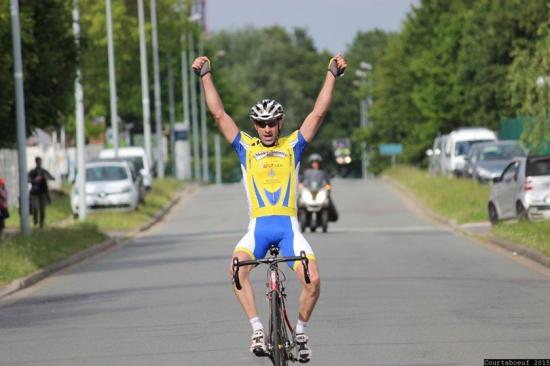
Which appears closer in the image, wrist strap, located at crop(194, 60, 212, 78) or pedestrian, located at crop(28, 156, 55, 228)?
wrist strap, located at crop(194, 60, 212, 78)

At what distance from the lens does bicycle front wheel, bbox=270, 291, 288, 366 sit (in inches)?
416

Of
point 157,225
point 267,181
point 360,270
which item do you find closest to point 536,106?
point 360,270

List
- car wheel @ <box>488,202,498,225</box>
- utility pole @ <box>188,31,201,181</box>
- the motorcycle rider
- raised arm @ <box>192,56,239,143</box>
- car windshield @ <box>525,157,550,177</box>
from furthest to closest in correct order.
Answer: utility pole @ <box>188,31,201,181</box>, the motorcycle rider, car wheel @ <box>488,202,498,225</box>, car windshield @ <box>525,157,550,177</box>, raised arm @ <box>192,56,239,143</box>

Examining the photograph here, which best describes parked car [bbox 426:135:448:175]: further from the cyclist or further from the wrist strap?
the cyclist

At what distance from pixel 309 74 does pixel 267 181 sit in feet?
502

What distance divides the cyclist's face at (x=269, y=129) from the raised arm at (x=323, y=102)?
304 millimetres

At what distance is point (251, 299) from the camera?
36.8 feet

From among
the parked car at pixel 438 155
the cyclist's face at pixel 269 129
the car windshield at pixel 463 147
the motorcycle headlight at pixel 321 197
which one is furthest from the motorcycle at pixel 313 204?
the parked car at pixel 438 155

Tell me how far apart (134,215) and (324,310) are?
30322 mm

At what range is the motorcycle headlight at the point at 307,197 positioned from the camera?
3653 cm

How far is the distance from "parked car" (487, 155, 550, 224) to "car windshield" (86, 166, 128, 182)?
58.8ft

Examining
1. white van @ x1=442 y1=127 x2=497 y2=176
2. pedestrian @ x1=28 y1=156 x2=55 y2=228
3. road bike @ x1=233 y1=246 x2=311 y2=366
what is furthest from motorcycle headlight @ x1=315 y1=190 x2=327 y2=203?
road bike @ x1=233 y1=246 x2=311 y2=366

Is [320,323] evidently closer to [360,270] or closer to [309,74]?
[360,270]

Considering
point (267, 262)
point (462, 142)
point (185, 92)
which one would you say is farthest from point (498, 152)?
point (267, 262)
